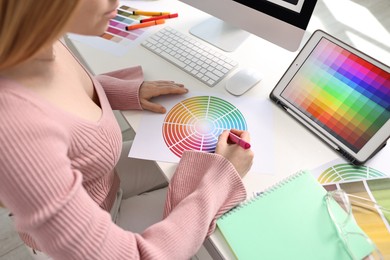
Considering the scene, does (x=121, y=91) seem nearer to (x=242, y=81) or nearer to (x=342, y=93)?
(x=242, y=81)

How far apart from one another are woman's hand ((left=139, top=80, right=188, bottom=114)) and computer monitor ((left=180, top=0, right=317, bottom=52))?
245 mm

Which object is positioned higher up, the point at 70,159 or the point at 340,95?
the point at 340,95

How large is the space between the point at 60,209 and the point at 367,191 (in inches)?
22.2

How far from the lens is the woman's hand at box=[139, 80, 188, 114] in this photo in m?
0.77

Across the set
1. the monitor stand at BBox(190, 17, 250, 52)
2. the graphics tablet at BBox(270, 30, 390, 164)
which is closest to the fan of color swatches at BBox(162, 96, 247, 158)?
the graphics tablet at BBox(270, 30, 390, 164)

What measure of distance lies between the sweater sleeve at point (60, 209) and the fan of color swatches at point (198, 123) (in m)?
0.17

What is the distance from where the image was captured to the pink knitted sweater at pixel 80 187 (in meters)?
0.41

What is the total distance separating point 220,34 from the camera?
100 cm

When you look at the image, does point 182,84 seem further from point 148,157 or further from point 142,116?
point 148,157

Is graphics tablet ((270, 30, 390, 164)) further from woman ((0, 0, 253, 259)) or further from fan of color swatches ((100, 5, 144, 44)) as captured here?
fan of color swatches ((100, 5, 144, 44))

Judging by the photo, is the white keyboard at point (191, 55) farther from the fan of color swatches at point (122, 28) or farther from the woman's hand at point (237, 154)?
the woman's hand at point (237, 154)

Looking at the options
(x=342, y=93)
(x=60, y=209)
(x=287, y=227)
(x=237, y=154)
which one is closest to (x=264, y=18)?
(x=342, y=93)

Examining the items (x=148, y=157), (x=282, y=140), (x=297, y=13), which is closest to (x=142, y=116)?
(x=148, y=157)

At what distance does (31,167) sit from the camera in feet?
1.34
